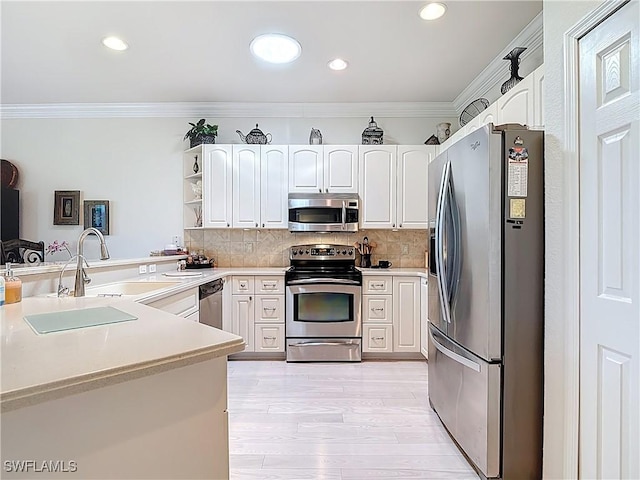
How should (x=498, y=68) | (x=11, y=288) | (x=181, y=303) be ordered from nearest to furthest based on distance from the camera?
(x=11, y=288), (x=181, y=303), (x=498, y=68)

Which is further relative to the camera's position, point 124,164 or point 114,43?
point 124,164

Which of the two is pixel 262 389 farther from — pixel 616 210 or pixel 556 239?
pixel 616 210

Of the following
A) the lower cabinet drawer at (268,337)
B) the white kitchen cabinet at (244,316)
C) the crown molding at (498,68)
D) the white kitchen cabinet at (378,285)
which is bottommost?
the lower cabinet drawer at (268,337)

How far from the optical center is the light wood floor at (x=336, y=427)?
1849 mm

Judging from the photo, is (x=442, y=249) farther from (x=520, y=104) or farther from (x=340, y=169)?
(x=340, y=169)

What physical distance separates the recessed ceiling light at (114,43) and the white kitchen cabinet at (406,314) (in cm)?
314

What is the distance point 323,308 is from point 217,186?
1.75 metres

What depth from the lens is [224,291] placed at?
11.5 feet

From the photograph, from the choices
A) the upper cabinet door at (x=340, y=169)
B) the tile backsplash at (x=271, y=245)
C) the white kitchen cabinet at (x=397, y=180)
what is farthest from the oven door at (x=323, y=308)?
the upper cabinet door at (x=340, y=169)

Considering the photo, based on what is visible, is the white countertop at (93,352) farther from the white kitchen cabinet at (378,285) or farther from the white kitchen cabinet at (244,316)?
the white kitchen cabinet at (378,285)

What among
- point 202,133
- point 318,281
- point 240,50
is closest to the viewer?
point 240,50

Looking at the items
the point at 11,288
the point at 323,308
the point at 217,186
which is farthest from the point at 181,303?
the point at 217,186

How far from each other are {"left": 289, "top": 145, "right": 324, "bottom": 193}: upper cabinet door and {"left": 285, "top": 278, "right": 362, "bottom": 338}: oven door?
105cm

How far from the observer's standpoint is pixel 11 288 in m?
1.58
